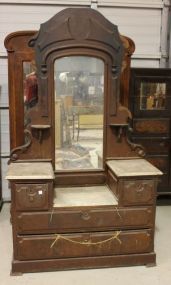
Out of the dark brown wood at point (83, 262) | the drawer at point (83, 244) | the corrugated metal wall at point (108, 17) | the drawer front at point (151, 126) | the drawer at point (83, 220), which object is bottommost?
the dark brown wood at point (83, 262)

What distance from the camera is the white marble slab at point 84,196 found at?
7.74 feet

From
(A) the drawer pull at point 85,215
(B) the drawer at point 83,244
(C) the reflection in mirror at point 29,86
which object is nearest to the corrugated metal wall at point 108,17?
(C) the reflection in mirror at point 29,86

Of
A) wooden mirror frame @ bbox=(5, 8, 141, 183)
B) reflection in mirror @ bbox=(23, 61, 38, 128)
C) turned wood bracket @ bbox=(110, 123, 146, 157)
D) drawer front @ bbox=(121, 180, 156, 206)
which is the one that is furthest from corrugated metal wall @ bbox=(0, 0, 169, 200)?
drawer front @ bbox=(121, 180, 156, 206)

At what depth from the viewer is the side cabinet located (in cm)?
334

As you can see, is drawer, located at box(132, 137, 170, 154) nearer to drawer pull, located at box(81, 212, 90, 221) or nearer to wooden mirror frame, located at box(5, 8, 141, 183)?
wooden mirror frame, located at box(5, 8, 141, 183)

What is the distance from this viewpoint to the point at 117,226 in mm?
2373

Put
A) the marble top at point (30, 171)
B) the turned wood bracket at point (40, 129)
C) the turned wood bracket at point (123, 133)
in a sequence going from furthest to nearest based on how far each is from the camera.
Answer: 1. the turned wood bracket at point (123, 133)
2. the turned wood bracket at point (40, 129)
3. the marble top at point (30, 171)

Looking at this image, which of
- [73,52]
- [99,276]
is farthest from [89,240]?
[73,52]

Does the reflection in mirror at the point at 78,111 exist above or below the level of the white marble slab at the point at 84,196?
above

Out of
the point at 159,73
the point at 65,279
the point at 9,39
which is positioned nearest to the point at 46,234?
the point at 65,279

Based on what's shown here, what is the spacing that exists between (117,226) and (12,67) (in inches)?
63.6

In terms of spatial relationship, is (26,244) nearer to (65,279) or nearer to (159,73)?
(65,279)

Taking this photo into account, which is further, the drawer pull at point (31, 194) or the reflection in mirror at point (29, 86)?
the reflection in mirror at point (29, 86)

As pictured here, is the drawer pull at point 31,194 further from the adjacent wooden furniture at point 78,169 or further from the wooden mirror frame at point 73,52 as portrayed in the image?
the wooden mirror frame at point 73,52
